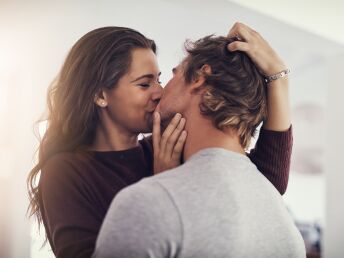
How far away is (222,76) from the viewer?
678 mm

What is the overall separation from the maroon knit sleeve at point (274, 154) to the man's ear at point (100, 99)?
284 mm

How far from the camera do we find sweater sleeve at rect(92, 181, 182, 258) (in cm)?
52

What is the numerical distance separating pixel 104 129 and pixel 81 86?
0.09 metres

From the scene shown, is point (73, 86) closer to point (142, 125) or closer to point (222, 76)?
point (142, 125)

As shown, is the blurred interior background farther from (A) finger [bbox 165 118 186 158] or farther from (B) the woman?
(A) finger [bbox 165 118 186 158]

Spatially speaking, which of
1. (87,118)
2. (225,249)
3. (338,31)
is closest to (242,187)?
(225,249)

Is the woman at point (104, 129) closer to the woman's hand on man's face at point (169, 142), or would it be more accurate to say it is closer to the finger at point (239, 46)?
the woman's hand on man's face at point (169, 142)

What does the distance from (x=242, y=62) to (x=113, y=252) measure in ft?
1.14

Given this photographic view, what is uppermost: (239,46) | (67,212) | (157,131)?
(239,46)

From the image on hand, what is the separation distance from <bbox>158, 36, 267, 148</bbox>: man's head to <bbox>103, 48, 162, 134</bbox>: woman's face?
0.05 m

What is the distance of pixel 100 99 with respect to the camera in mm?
793

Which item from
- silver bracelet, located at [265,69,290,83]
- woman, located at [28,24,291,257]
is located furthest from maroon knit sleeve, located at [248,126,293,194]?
silver bracelet, located at [265,69,290,83]

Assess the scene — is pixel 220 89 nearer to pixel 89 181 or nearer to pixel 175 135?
pixel 175 135

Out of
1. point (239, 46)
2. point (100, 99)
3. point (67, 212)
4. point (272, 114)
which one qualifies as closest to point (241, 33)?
point (239, 46)
